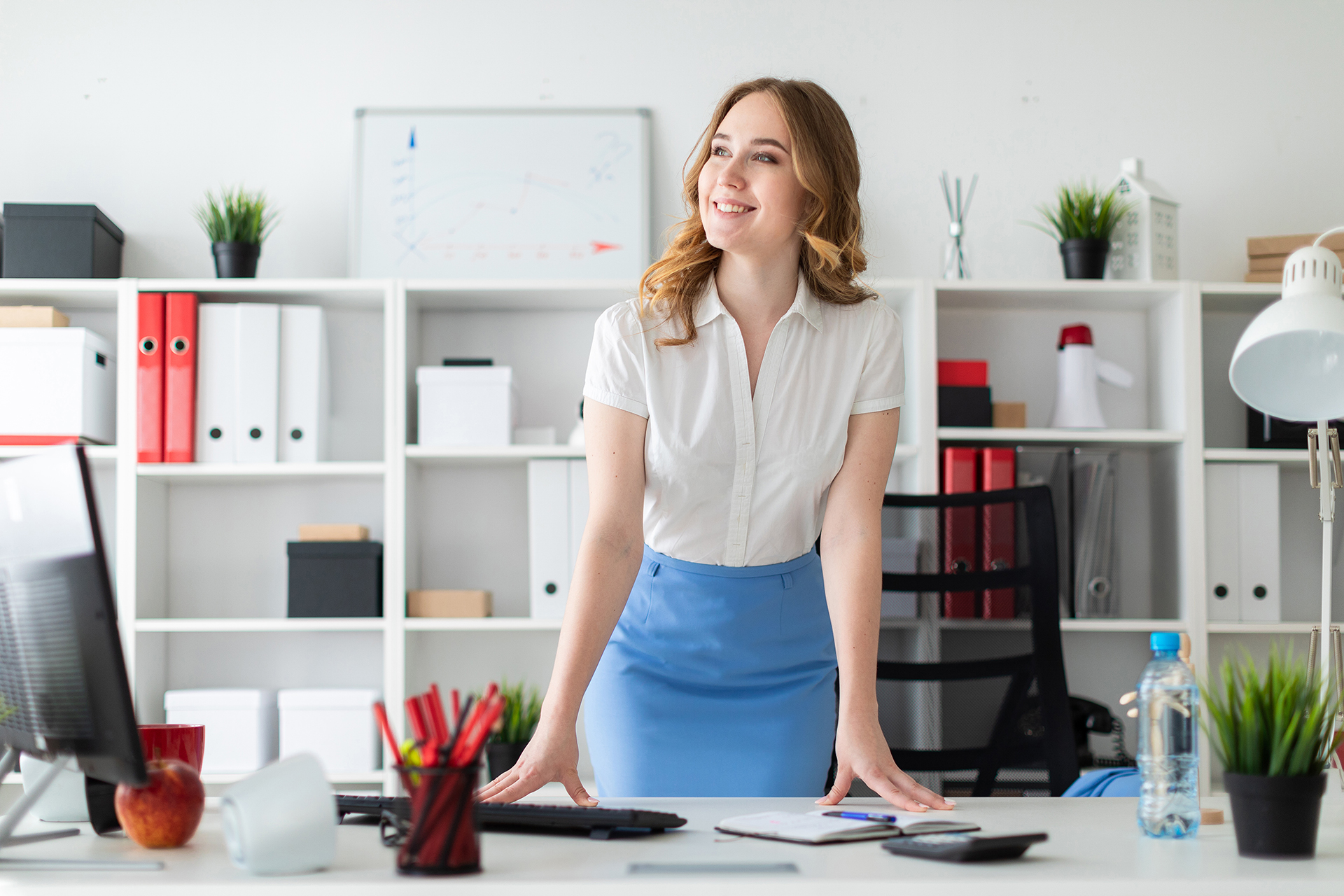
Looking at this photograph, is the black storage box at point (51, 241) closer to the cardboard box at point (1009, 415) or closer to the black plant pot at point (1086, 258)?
the cardboard box at point (1009, 415)

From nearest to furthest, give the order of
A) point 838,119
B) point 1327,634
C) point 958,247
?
1. point 1327,634
2. point 838,119
3. point 958,247

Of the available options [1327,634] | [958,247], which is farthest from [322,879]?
[958,247]

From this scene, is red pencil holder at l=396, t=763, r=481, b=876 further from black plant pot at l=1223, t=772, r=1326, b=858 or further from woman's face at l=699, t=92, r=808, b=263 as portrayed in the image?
woman's face at l=699, t=92, r=808, b=263

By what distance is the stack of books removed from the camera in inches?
107

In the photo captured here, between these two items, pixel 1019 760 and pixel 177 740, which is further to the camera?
pixel 1019 760

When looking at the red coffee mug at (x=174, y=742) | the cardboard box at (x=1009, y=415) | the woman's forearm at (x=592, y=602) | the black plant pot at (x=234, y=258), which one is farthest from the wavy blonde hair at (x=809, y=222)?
the black plant pot at (x=234, y=258)

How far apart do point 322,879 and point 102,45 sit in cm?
291

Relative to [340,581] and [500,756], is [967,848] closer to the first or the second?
[500,756]

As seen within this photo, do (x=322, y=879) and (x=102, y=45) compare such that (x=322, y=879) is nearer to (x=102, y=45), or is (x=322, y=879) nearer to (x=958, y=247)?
(x=958, y=247)

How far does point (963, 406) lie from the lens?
2656mm

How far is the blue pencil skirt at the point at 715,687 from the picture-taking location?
151 centimetres

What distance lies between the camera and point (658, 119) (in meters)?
2.94

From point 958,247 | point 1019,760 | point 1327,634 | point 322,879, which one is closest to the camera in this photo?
point 322,879

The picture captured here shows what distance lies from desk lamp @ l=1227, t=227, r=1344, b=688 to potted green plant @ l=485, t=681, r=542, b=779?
160 cm
